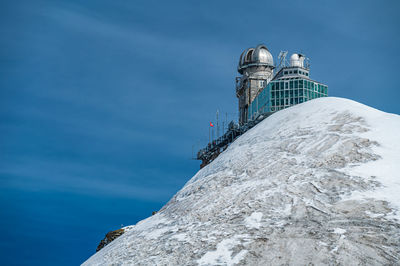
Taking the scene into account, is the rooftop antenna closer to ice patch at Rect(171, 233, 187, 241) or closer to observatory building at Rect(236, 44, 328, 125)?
observatory building at Rect(236, 44, 328, 125)

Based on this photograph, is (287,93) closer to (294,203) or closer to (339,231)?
(294,203)

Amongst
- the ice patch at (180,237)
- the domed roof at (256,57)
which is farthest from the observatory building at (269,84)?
the ice patch at (180,237)

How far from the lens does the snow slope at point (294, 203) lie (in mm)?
16297

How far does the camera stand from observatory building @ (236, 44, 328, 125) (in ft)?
229

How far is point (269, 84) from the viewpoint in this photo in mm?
70125

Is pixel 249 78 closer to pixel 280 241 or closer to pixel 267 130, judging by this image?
pixel 267 130

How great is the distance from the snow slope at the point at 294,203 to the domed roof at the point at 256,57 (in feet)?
186

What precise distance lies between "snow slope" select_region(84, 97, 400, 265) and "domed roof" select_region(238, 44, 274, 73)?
186 ft

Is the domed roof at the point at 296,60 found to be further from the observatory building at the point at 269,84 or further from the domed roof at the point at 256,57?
the domed roof at the point at 256,57

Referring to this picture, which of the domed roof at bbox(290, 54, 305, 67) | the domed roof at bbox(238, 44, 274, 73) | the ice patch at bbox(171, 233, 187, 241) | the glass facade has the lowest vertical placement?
the ice patch at bbox(171, 233, 187, 241)

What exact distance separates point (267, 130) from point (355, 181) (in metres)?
8.44

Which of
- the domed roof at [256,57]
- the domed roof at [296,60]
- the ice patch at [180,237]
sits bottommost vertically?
the ice patch at [180,237]

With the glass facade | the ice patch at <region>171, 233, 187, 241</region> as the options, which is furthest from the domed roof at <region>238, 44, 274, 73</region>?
the ice patch at <region>171, 233, 187, 241</region>

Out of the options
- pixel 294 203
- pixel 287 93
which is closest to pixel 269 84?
pixel 287 93
